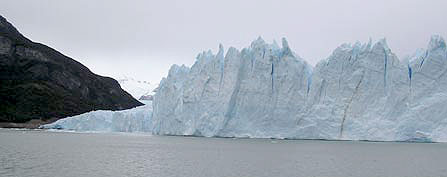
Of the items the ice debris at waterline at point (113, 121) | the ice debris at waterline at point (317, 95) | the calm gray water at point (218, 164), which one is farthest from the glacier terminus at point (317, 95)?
the calm gray water at point (218, 164)

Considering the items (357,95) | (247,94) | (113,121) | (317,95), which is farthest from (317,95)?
(113,121)

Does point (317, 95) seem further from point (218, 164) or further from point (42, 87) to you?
point (42, 87)

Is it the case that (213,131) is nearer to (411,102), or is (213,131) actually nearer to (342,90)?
(342,90)

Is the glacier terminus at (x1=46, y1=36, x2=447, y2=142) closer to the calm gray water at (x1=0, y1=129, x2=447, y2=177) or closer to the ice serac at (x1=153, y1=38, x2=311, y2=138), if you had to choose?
the ice serac at (x1=153, y1=38, x2=311, y2=138)

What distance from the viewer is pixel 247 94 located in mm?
32531

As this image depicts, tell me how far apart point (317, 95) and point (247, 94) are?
14.5 feet

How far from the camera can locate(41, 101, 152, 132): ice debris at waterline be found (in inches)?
1581

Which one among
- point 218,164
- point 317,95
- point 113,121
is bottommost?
point 218,164

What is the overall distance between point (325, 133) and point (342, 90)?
2.86 metres

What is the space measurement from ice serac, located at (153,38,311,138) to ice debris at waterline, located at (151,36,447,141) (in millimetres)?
63

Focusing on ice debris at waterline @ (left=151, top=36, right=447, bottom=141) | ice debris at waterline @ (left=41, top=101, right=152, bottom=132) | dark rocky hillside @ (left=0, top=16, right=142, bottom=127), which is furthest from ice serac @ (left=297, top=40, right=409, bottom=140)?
dark rocky hillside @ (left=0, top=16, right=142, bottom=127)

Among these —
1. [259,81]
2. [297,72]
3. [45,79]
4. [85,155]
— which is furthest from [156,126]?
[45,79]

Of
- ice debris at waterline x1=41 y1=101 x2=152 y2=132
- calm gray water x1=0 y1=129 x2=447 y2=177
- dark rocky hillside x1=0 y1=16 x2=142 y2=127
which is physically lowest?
calm gray water x1=0 y1=129 x2=447 y2=177

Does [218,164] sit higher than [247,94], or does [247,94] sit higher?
[247,94]
